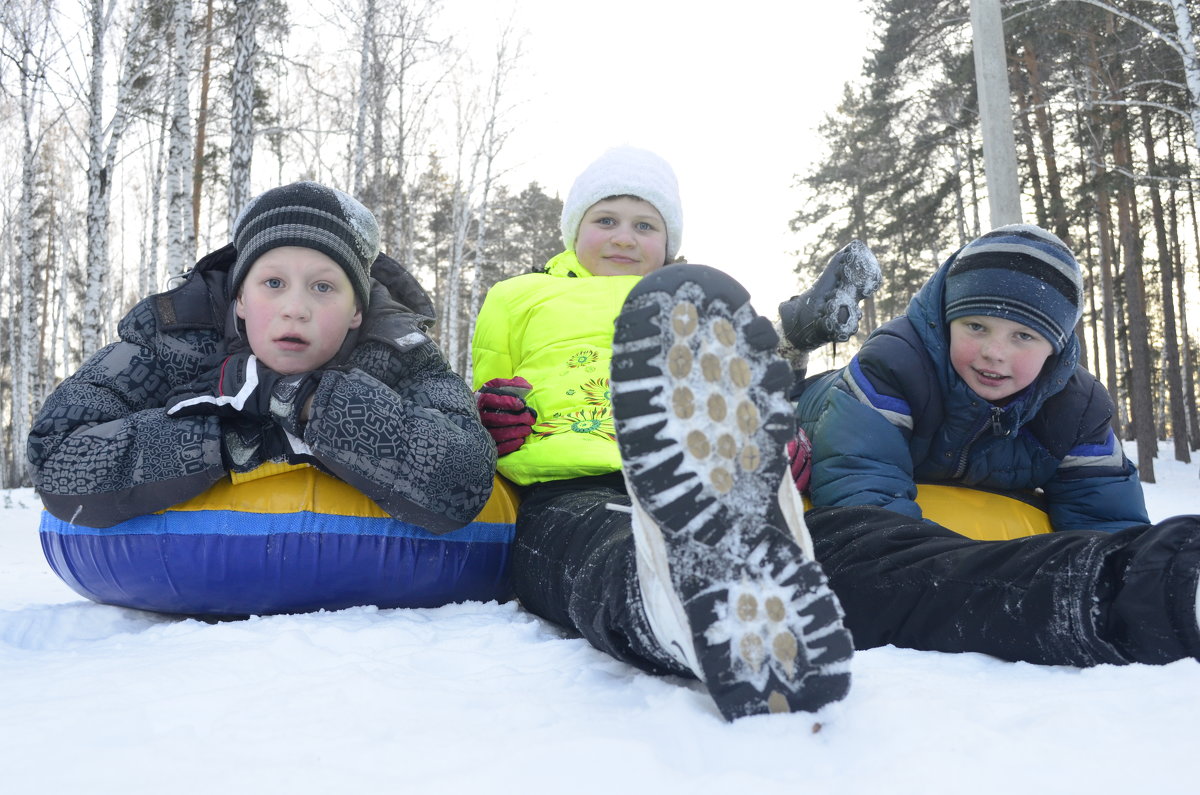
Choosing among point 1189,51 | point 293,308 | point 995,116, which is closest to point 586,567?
point 293,308

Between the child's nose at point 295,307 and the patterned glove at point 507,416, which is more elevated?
the child's nose at point 295,307

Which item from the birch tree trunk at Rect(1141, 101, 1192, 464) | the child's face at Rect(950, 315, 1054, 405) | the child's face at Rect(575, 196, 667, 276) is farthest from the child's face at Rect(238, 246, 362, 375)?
the birch tree trunk at Rect(1141, 101, 1192, 464)

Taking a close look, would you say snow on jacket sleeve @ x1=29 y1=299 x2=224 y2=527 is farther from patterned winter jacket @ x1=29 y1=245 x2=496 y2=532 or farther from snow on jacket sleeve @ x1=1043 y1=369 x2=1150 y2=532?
snow on jacket sleeve @ x1=1043 y1=369 x2=1150 y2=532

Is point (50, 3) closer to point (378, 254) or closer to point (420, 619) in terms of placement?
point (378, 254)

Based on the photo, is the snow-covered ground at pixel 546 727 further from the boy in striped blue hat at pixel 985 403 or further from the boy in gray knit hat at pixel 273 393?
the boy in striped blue hat at pixel 985 403

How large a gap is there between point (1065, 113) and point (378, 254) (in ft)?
47.7

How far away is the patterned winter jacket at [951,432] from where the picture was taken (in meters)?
2.14

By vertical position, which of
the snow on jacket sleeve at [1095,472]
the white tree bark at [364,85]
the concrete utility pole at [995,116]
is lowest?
the snow on jacket sleeve at [1095,472]

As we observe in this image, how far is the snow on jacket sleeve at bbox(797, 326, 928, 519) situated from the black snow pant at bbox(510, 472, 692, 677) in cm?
57

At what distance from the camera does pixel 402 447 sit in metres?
1.86

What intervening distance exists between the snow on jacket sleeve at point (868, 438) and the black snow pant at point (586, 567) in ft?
1.86

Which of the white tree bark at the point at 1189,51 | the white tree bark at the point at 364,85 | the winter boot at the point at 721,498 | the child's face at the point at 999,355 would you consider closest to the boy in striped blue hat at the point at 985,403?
the child's face at the point at 999,355

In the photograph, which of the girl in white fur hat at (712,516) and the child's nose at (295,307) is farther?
the child's nose at (295,307)

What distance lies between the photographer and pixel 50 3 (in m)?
10.1
